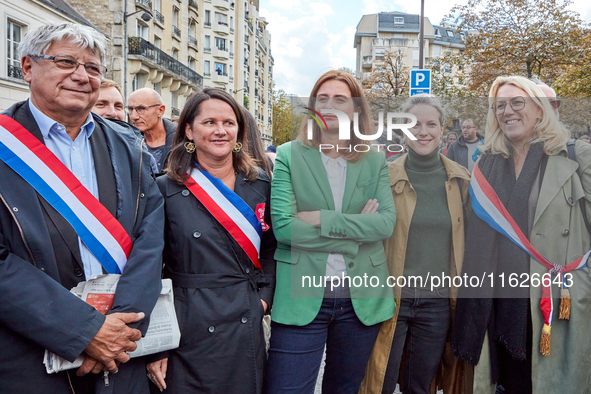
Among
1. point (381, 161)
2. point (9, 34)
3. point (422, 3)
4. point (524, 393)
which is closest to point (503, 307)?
point (524, 393)

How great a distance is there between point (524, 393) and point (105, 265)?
242 cm

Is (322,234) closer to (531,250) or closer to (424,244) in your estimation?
(424,244)

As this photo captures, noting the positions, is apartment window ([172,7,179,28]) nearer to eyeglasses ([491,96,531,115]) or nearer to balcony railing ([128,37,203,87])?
balcony railing ([128,37,203,87])

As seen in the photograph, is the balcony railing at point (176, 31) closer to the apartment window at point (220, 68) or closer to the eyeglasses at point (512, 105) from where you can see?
the apartment window at point (220, 68)

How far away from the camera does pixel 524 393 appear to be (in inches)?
103

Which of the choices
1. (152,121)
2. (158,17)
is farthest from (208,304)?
(158,17)

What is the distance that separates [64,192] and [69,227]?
0.52 ft

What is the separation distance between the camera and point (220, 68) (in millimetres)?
47750

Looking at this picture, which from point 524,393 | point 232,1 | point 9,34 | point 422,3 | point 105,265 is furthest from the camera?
point 232,1

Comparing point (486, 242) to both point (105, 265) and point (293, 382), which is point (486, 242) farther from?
point (105, 265)

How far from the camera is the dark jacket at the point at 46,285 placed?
185cm

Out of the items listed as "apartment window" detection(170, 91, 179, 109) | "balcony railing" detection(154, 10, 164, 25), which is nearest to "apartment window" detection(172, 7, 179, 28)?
"balcony railing" detection(154, 10, 164, 25)

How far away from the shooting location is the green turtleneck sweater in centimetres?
263

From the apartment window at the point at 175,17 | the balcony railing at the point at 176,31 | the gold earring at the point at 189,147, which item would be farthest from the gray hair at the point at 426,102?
the apartment window at the point at 175,17
